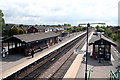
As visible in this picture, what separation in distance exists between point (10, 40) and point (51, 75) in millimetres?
11766

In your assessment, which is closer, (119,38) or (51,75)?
(51,75)

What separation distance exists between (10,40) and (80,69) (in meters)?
13.2

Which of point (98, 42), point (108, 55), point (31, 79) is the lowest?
point (31, 79)

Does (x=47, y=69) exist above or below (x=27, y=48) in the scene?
below

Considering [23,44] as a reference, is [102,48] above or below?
Answer: below

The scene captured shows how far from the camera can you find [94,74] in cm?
1372

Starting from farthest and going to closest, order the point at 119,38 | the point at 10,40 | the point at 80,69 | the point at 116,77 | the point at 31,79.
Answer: the point at 119,38
the point at 10,40
the point at 80,69
the point at 31,79
the point at 116,77

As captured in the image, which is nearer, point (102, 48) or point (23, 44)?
point (102, 48)

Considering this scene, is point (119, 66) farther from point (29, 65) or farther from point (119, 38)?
point (119, 38)

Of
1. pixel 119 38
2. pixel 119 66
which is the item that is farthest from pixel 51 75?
pixel 119 38

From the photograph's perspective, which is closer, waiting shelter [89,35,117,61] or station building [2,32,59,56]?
waiting shelter [89,35,117,61]

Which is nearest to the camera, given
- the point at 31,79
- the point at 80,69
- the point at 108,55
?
the point at 31,79

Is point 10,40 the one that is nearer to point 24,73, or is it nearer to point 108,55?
point 24,73

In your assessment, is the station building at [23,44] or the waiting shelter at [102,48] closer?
the waiting shelter at [102,48]
